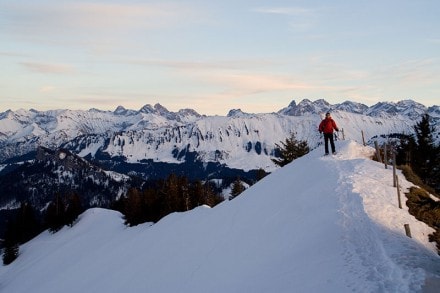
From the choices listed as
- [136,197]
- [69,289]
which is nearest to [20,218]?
[136,197]

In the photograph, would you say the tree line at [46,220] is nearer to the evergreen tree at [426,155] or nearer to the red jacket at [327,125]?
the red jacket at [327,125]

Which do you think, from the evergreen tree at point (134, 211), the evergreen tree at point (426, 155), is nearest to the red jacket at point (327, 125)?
the evergreen tree at point (426, 155)

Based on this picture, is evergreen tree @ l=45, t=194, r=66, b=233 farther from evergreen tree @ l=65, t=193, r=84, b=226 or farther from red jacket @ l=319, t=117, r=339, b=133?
red jacket @ l=319, t=117, r=339, b=133

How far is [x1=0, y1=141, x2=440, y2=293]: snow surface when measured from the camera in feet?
49.4

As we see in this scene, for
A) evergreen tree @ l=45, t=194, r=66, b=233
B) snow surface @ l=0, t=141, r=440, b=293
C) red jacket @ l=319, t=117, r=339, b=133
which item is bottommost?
evergreen tree @ l=45, t=194, r=66, b=233

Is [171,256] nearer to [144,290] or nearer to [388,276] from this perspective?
[144,290]

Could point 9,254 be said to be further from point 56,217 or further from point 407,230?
point 407,230

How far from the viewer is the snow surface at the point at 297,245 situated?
15.1m

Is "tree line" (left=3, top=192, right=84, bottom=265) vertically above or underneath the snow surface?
underneath

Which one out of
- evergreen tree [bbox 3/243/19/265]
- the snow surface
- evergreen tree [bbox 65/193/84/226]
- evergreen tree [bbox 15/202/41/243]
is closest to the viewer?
the snow surface

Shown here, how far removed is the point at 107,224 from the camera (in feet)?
259

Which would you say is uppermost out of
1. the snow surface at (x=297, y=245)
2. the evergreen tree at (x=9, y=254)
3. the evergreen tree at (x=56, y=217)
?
the snow surface at (x=297, y=245)

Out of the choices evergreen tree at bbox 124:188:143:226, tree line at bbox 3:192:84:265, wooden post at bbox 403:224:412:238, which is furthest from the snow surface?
tree line at bbox 3:192:84:265

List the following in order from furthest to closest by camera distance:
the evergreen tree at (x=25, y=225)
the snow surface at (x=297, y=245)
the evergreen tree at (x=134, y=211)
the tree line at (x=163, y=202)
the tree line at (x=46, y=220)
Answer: the evergreen tree at (x=25, y=225)
the tree line at (x=46, y=220)
the evergreen tree at (x=134, y=211)
the tree line at (x=163, y=202)
the snow surface at (x=297, y=245)
